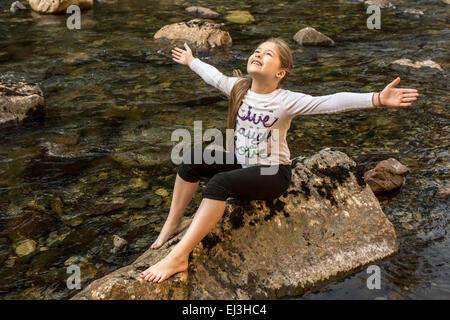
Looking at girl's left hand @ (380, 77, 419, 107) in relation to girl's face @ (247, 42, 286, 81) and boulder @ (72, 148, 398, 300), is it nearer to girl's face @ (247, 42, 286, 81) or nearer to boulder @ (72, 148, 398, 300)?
girl's face @ (247, 42, 286, 81)

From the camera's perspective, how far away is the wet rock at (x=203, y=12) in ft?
46.3

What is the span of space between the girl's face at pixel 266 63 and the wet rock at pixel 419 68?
5.85 meters

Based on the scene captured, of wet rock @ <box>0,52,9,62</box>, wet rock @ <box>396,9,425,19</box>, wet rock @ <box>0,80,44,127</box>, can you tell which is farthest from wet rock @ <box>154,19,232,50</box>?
wet rock @ <box>396,9,425,19</box>

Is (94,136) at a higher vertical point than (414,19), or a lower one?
lower

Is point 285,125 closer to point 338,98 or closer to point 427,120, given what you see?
point 338,98

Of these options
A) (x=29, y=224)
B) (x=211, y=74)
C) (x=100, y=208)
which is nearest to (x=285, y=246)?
(x=211, y=74)

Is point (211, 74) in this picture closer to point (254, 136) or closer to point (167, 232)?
point (254, 136)

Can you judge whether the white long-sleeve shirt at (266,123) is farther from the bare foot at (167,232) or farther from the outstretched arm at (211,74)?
the bare foot at (167,232)

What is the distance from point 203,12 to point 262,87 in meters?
10.8

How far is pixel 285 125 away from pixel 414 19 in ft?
35.4

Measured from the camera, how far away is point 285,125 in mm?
4047

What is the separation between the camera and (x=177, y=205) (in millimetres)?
4133

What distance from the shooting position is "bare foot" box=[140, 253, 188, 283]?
3.42 metres
